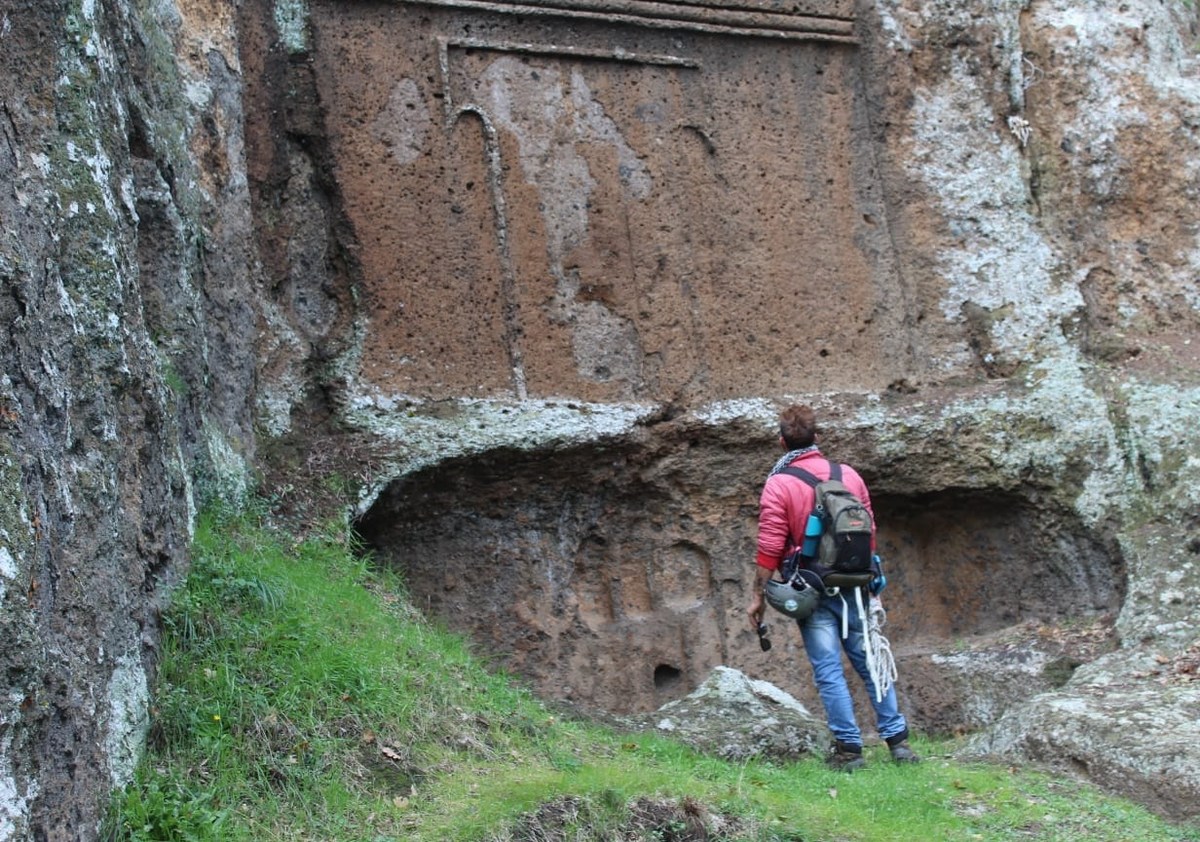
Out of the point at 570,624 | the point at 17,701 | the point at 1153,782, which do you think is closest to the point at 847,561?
the point at 1153,782

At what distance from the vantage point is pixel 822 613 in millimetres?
5809

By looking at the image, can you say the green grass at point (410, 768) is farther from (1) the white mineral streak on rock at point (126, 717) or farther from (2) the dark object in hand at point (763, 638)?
(2) the dark object in hand at point (763, 638)

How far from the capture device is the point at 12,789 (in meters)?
3.42

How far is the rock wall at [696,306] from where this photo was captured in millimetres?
7117

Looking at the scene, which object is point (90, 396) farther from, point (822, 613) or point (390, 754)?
point (822, 613)

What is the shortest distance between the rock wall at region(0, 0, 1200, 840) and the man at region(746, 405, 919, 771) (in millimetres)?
860

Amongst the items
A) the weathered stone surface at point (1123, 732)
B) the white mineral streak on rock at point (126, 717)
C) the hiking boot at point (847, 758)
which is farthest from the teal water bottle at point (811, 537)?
the white mineral streak on rock at point (126, 717)

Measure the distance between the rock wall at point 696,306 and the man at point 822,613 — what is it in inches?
33.9

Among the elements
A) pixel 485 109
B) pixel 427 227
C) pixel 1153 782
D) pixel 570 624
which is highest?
pixel 485 109

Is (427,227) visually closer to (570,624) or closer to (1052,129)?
(570,624)

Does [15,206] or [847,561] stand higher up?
[15,206]

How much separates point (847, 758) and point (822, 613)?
612 millimetres

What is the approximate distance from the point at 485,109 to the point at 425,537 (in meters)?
2.39

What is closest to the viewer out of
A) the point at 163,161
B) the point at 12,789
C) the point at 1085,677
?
the point at 12,789
